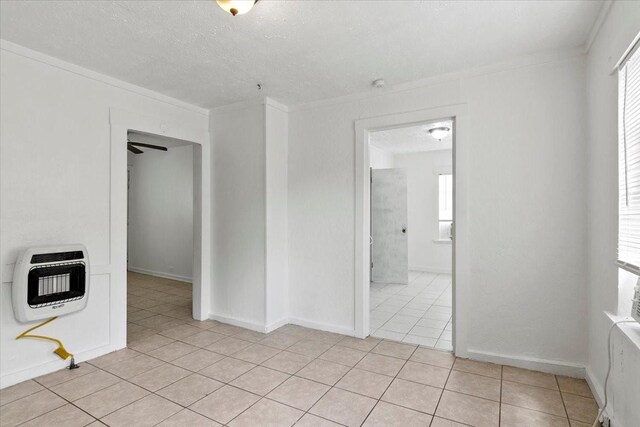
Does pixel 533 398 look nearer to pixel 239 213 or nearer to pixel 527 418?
pixel 527 418

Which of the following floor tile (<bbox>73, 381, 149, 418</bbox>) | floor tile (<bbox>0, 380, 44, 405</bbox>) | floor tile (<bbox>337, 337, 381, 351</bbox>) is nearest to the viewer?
floor tile (<bbox>73, 381, 149, 418</bbox>)

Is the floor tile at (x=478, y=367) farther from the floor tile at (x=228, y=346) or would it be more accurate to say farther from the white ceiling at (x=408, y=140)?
the white ceiling at (x=408, y=140)

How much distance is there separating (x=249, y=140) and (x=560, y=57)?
3.07m

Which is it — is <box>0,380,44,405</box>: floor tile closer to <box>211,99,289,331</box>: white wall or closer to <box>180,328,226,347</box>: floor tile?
<box>180,328,226,347</box>: floor tile

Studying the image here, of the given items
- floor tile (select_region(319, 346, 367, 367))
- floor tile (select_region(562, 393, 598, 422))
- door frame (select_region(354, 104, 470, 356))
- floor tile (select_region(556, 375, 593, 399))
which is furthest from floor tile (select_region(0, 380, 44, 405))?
floor tile (select_region(556, 375, 593, 399))

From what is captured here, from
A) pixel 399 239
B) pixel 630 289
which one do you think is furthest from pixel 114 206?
pixel 399 239

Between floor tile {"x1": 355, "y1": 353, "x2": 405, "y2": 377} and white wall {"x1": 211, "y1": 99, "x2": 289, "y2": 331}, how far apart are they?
4.12 feet

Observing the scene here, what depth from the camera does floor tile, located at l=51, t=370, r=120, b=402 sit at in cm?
250

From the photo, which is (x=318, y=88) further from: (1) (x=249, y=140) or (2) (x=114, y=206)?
(2) (x=114, y=206)

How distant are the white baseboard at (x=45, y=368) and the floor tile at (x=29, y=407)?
27 centimetres

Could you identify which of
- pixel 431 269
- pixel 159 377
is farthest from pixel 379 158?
pixel 159 377

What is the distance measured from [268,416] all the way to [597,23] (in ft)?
11.3

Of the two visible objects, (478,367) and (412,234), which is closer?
(478,367)

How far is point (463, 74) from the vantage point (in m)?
3.12
